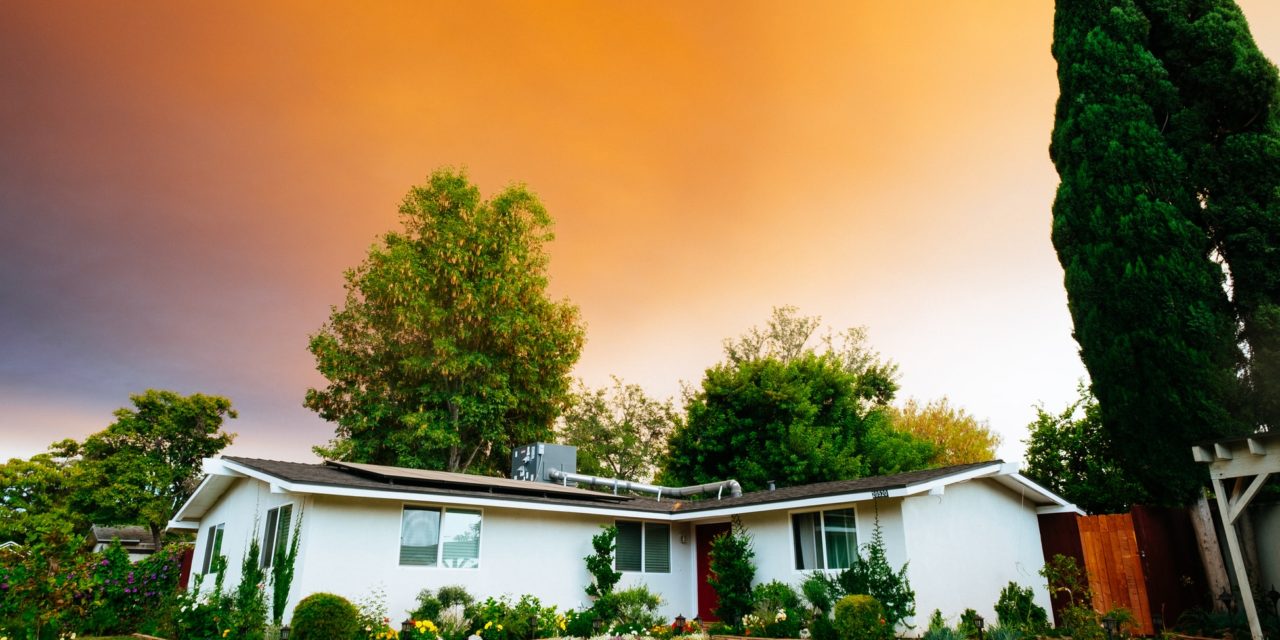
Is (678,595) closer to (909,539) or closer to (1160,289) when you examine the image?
(909,539)

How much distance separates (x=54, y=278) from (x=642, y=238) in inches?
669

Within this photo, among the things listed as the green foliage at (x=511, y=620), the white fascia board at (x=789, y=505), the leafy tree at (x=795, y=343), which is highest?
the leafy tree at (x=795, y=343)

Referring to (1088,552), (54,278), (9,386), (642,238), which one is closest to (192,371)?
(9,386)

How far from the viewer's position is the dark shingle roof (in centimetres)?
1249

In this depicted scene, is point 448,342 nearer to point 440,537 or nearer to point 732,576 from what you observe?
point 440,537

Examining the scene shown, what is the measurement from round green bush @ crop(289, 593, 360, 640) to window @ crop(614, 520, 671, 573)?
6.85m

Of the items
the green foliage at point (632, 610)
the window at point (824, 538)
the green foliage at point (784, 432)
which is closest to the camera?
the green foliage at point (632, 610)

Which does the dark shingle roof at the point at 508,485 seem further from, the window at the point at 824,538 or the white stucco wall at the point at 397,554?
the window at the point at 824,538

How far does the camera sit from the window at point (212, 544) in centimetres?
1553

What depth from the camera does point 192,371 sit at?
26984 millimetres

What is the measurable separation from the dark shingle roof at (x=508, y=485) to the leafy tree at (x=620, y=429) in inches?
837

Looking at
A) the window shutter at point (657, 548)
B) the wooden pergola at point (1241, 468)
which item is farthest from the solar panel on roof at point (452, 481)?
the wooden pergola at point (1241, 468)

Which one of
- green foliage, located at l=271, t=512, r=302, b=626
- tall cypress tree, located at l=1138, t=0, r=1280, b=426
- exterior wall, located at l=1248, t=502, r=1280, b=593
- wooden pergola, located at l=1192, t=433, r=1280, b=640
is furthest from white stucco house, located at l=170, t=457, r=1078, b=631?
tall cypress tree, located at l=1138, t=0, r=1280, b=426

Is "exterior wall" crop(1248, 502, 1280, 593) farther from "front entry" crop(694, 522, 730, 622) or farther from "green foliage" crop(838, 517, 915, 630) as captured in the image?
"front entry" crop(694, 522, 730, 622)
